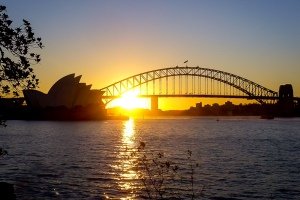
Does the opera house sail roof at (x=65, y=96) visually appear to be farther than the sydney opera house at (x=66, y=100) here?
No

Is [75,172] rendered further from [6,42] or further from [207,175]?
[6,42]

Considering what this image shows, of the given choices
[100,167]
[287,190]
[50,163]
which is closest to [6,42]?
[287,190]

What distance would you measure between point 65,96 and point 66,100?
2074 millimetres

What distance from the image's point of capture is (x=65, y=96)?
142 meters

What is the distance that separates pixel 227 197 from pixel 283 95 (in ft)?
523

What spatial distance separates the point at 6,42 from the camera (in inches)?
452

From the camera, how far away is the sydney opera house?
463 feet

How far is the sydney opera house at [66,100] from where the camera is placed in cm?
14112

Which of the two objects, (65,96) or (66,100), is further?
(66,100)

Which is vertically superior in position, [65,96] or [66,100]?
[65,96]

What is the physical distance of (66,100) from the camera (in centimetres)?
14400

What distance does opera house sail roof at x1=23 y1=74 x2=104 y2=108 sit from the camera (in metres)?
140

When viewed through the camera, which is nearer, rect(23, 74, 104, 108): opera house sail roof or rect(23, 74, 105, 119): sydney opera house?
rect(23, 74, 104, 108): opera house sail roof

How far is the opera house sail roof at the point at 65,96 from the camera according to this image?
5522 inches
